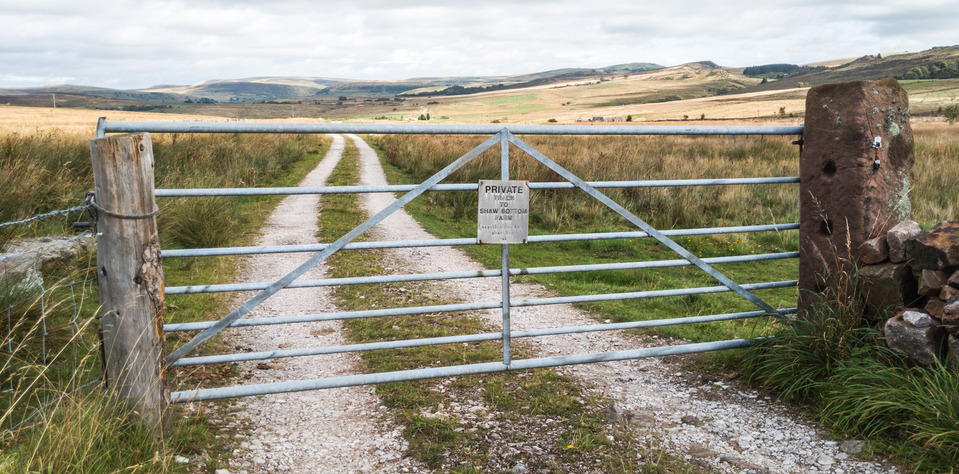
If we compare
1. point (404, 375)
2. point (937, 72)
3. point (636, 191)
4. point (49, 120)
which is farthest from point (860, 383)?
point (937, 72)

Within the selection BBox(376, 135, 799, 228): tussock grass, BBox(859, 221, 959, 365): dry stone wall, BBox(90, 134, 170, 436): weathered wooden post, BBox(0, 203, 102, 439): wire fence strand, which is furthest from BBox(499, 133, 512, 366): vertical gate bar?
→ BBox(376, 135, 799, 228): tussock grass

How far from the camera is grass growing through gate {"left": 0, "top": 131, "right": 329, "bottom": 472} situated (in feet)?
9.54

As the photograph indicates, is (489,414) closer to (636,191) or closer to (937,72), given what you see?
(636,191)

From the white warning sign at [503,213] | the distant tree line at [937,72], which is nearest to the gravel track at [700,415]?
the white warning sign at [503,213]

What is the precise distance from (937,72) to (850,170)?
11615 cm

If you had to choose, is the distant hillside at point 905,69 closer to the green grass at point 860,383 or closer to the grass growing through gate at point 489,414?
the green grass at point 860,383

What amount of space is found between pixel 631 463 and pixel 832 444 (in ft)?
3.89

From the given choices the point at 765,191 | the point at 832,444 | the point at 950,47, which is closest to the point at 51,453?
the point at 832,444

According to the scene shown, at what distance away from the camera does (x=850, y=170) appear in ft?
13.8

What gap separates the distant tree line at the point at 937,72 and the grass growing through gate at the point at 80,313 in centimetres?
10840

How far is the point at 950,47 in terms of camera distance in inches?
5379

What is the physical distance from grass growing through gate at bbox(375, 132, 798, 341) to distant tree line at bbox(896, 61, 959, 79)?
3840 inches

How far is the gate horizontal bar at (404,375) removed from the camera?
3.70 m

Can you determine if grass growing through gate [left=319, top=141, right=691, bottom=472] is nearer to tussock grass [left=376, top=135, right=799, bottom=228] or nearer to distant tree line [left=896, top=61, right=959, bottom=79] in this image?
tussock grass [left=376, top=135, right=799, bottom=228]
